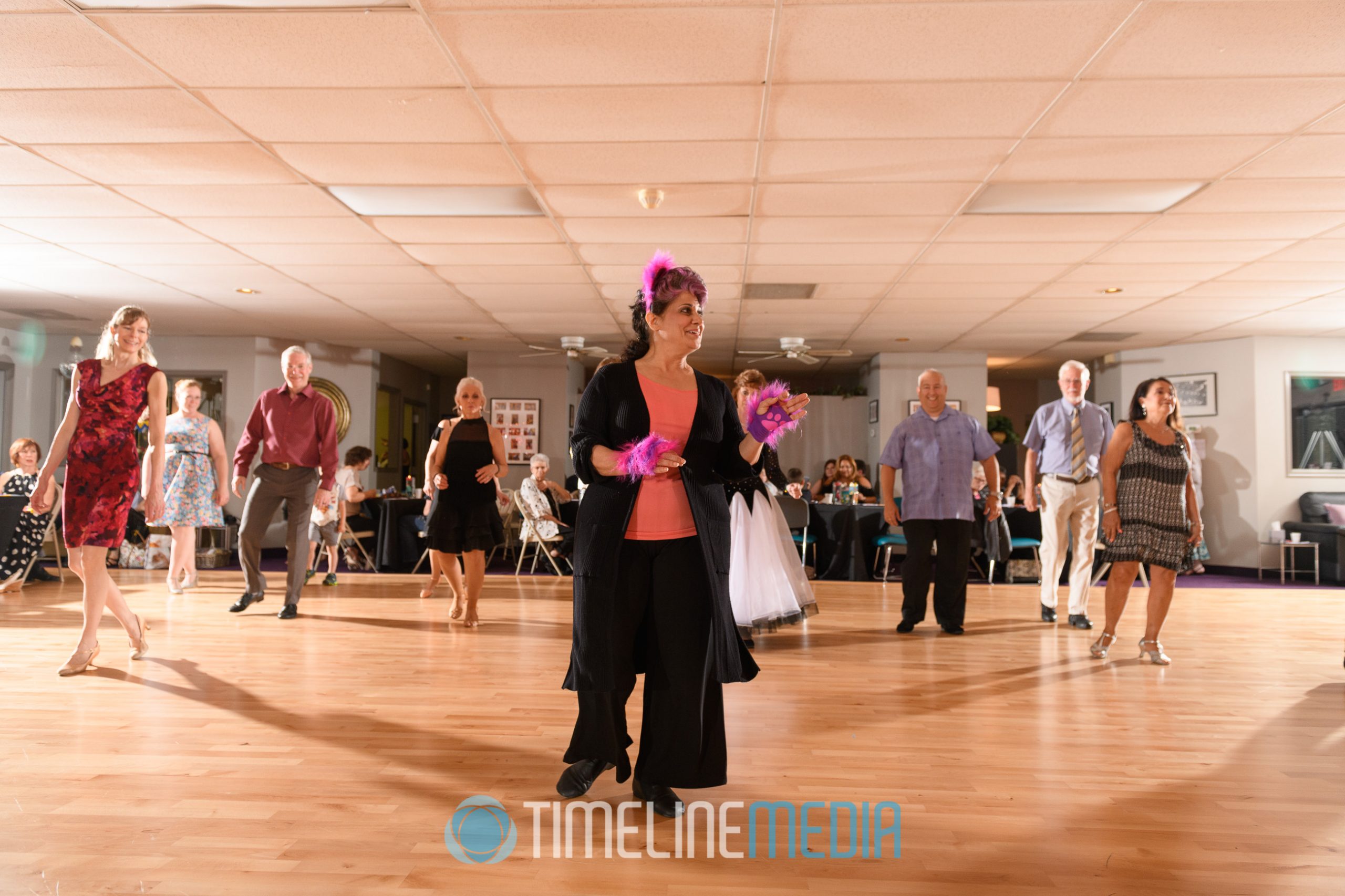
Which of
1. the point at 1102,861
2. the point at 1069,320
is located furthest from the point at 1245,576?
the point at 1102,861

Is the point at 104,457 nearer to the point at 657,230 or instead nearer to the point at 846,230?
the point at 657,230

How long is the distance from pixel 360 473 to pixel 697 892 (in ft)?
39.0

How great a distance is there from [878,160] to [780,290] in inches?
141

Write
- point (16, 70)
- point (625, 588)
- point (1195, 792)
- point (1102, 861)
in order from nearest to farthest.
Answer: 1. point (1102, 861)
2. point (625, 588)
3. point (1195, 792)
4. point (16, 70)

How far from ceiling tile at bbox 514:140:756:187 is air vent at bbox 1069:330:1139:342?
715cm

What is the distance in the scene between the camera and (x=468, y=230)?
6.41 meters

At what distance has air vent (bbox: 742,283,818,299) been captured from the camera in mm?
8188

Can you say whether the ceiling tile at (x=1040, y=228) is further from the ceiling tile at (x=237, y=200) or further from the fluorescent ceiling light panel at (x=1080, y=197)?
the ceiling tile at (x=237, y=200)

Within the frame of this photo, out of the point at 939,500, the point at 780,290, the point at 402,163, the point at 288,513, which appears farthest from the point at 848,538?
the point at 402,163

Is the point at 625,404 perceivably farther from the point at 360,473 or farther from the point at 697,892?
the point at 360,473

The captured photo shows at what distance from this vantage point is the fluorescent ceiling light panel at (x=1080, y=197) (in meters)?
5.30

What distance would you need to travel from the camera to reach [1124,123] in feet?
14.3

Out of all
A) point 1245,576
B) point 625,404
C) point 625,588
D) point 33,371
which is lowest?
point 1245,576

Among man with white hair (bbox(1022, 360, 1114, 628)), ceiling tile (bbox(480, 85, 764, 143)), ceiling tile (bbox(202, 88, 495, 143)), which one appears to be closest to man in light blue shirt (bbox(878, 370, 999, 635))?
man with white hair (bbox(1022, 360, 1114, 628))
